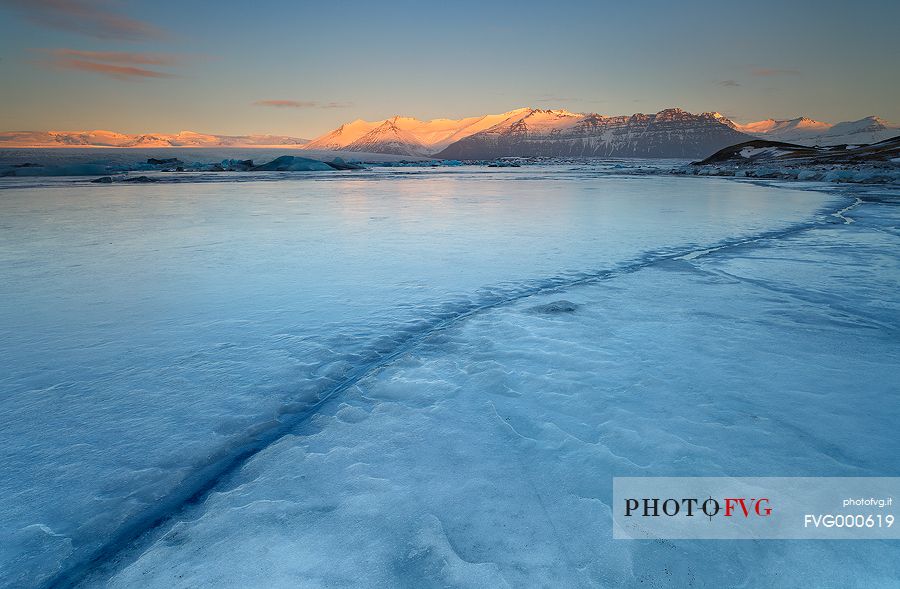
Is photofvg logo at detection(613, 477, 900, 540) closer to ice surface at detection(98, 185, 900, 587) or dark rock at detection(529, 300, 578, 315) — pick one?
ice surface at detection(98, 185, 900, 587)

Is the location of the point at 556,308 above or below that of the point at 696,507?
above

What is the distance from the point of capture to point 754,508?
2006 millimetres

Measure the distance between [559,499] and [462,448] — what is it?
1.89 ft

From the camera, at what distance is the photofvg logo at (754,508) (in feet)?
6.19

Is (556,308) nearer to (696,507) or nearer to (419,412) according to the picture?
(419,412)

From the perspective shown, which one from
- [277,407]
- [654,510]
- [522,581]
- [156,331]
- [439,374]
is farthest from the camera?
[156,331]

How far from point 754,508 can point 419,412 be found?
1.70m

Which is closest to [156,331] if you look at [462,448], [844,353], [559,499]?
[462,448]

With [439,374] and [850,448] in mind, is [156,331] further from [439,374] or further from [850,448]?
[850,448]

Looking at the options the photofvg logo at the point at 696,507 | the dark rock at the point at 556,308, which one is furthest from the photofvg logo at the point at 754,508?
the dark rock at the point at 556,308

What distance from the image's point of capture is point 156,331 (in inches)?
162

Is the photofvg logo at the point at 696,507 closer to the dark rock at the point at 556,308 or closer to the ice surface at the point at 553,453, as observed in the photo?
the ice surface at the point at 553,453

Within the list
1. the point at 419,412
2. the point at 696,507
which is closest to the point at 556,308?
the point at 419,412

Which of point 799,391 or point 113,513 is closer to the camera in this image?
point 113,513
